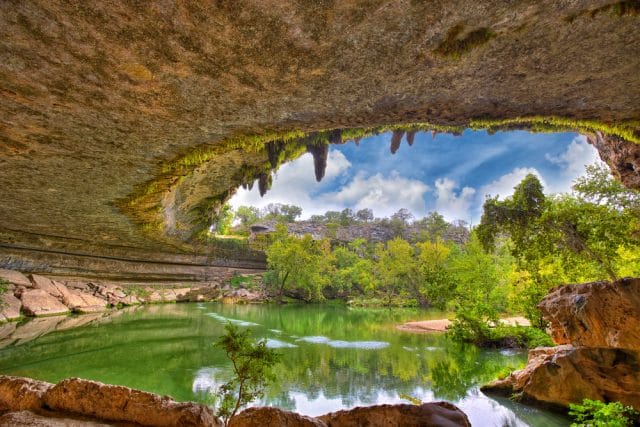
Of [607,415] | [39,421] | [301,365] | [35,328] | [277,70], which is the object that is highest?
[277,70]

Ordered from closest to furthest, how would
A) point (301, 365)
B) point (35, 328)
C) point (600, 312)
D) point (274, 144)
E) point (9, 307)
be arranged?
point (600, 312) < point (274, 144) < point (301, 365) < point (35, 328) < point (9, 307)

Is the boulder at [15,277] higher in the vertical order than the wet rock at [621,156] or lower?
lower

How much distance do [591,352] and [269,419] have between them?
23.6 ft

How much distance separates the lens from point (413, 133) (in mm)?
7555

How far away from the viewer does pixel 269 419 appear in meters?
3.60

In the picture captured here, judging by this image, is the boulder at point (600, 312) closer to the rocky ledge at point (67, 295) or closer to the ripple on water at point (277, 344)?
the ripple on water at point (277, 344)

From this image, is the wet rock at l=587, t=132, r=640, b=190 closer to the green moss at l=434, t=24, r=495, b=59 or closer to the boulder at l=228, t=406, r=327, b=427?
the green moss at l=434, t=24, r=495, b=59

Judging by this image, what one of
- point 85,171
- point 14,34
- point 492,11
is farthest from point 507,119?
point 85,171

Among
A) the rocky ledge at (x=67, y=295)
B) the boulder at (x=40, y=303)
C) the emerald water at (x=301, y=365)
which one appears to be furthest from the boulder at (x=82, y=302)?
the emerald water at (x=301, y=365)

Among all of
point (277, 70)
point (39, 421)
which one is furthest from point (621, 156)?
point (39, 421)

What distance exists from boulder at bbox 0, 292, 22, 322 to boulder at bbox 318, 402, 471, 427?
16133mm

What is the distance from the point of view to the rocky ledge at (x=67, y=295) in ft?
46.9

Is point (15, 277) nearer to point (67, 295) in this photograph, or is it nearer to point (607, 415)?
point (67, 295)

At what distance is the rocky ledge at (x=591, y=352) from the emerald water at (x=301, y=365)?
64cm
